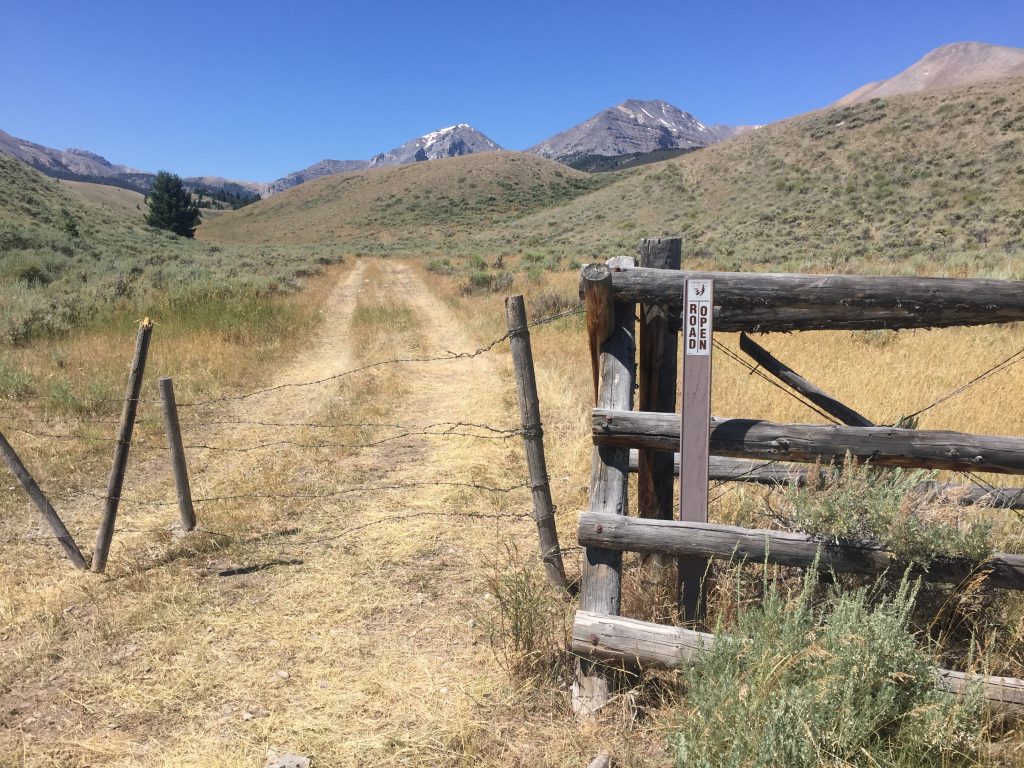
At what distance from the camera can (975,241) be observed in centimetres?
2203

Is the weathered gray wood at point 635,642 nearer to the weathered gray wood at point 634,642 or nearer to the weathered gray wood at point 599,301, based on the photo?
the weathered gray wood at point 634,642

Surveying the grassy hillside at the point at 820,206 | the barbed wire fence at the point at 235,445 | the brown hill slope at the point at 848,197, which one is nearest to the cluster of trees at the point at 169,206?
the grassy hillside at the point at 820,206

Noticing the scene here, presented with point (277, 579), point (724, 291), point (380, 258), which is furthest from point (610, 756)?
point (380, 258)

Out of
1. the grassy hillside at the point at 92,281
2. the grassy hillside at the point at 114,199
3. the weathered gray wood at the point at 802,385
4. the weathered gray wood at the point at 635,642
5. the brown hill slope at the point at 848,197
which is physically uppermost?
the grassy hillside at the point at 114,199

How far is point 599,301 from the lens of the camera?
10.5 feet

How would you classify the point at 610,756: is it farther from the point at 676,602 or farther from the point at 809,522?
the point at 809,522

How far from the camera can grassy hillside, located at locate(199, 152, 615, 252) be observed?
6800 cm

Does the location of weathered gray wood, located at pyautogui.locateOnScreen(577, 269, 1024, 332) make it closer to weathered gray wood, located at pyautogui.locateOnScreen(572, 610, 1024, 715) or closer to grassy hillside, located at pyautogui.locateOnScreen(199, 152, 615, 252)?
weathered gray wood, located at pyautogui.locateOnScreen(572, 610, 1024, 715)

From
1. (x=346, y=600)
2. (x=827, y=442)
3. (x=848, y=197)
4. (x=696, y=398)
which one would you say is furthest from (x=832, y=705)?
(x=848, y=197)

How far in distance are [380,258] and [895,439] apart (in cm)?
3869

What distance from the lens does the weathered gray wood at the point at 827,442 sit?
281cm

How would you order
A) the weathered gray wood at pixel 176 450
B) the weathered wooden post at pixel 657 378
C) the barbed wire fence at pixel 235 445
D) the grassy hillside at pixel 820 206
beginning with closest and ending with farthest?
the weathered wooden post at pixel 657 378 → the weathered gray wood at pixel 176 450 → the barbed wire fence at pixel 235 445 → the grassy hillside at pixel 820 206

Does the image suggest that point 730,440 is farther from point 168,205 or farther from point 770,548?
point 168,205

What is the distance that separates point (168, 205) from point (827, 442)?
2812 inches
